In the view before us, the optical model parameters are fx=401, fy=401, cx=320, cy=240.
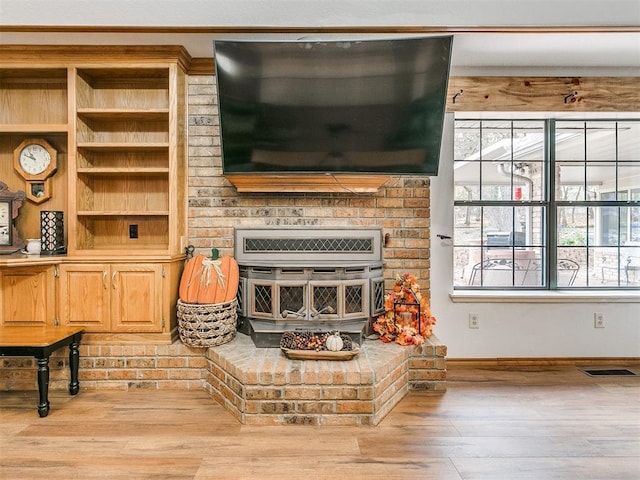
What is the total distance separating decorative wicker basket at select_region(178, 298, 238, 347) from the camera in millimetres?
2748

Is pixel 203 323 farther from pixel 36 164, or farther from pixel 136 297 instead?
pixel 36 164

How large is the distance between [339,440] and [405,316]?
1.07 m

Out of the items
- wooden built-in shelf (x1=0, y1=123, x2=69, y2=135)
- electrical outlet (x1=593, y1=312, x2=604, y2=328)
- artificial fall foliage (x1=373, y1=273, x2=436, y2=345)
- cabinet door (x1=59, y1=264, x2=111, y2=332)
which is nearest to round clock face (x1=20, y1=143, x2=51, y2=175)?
wooden built-in shelf (x1=0, y1=123, x2=69, y2=135)

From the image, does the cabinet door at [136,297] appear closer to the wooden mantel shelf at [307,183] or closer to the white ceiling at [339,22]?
the wooden mantel shelf at [307,183]

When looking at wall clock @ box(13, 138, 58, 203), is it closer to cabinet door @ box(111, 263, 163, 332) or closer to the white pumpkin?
cabinet door @ box(111, 263, 163, 332)

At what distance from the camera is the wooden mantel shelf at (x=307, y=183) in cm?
294

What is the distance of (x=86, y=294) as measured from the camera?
2.81 meters

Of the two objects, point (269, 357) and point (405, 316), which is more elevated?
point (405, 316)

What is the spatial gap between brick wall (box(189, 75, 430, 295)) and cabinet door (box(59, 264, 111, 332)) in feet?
2.35

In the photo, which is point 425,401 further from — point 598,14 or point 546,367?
point 598,14

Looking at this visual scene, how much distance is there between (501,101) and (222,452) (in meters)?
3.19

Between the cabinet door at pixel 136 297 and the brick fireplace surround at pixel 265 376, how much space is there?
16cm

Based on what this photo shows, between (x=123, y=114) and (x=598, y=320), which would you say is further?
(x=598, y=320)

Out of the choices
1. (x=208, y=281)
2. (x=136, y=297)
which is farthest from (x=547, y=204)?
(x=136, y=297)
